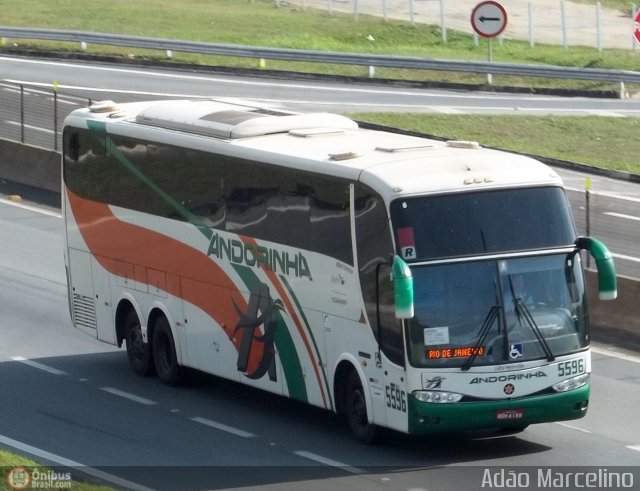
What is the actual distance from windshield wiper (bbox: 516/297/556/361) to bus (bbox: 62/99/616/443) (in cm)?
2

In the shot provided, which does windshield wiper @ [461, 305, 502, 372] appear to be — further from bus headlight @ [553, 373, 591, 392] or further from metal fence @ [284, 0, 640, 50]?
metal fence @ [284, 0, 640, 50]

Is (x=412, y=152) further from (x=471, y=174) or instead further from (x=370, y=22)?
(x=370, y=22)

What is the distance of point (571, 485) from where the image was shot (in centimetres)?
1212

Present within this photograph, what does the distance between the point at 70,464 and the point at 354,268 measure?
10.5 feet

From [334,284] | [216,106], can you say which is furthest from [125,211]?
[334,284]

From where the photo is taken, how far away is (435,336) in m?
12.8

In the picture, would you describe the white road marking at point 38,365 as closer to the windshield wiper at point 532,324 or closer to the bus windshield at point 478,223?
the bus windshield at point 478,223

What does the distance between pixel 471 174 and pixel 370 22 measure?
45.3m

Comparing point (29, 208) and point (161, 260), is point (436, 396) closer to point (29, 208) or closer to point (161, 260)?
point (161, 260)

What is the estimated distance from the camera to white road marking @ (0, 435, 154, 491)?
1220 cm

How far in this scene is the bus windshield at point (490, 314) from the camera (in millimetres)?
12781

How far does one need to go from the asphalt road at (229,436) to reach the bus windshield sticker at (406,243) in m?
1.91

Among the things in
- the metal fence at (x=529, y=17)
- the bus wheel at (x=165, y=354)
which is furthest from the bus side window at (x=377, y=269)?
the metal fence at (x=529, y=17)

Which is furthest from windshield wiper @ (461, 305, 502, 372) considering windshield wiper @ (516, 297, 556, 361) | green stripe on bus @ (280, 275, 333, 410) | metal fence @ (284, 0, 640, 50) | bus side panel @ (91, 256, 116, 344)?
metal fence @ (284, 0, 640, 50)
